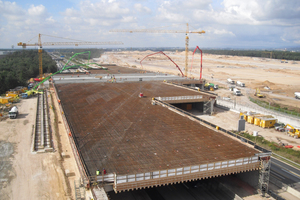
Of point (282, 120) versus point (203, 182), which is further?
point (282, 120)

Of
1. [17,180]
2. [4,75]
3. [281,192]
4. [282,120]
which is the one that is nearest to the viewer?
[281,192]

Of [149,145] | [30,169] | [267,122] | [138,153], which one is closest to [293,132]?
[267,122]

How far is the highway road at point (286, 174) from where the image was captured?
24.9 meters

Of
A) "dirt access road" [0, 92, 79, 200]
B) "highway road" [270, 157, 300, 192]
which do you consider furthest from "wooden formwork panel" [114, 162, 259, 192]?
"dirt access road" [0, 92, 79, 200]

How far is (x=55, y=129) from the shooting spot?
1657 inches

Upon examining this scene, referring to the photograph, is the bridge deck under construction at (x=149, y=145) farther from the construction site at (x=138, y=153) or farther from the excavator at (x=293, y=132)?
the excavator at (x=293, y=132)

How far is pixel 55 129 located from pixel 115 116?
41.5 ft

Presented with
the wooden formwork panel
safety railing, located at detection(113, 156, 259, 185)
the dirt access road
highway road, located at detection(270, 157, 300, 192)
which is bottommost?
the dirt access road

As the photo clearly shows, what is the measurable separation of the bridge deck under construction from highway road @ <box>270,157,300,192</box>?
4.59 metres

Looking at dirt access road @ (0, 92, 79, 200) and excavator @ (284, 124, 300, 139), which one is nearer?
dirt access road @ (0, 92, 79, 200)

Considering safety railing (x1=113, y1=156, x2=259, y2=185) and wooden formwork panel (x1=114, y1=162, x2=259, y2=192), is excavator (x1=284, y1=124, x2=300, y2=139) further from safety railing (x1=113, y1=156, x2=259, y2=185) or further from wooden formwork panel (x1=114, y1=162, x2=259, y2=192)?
wooden formwork panel (x1=114, y1=162, x2=259, y2=192)

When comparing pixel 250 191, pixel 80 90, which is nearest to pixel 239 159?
pixel 250 191

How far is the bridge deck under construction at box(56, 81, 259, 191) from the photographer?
67.4 ft

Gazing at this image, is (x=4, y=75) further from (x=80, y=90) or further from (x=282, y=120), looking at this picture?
(x=282, y=120)
